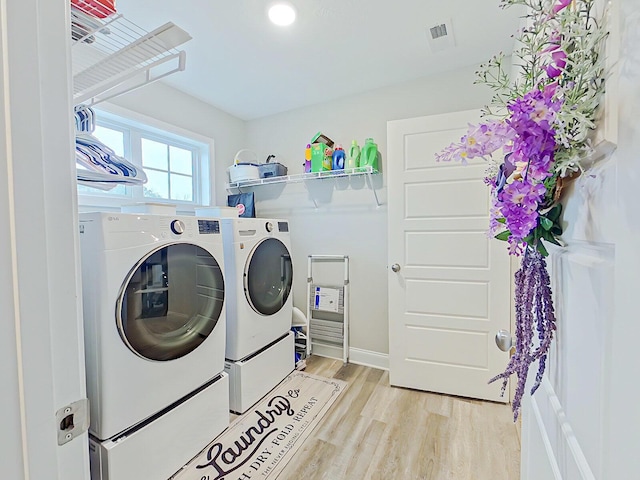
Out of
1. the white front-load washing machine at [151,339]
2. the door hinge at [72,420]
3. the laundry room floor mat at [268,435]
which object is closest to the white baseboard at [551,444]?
the door hinge at [72,420]

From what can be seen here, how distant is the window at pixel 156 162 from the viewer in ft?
6.77

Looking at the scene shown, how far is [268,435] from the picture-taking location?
1.71 m

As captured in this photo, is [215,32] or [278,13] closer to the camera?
[278,13]

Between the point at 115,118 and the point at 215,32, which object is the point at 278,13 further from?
the point at 115,118

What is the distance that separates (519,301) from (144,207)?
1.79 m

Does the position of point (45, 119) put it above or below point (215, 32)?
below

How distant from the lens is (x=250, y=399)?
1957 mm

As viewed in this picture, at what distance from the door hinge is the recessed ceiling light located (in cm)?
186

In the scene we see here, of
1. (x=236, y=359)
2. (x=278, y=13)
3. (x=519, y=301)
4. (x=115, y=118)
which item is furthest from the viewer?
(x=115, y=118)

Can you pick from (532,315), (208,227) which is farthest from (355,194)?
(532,315)

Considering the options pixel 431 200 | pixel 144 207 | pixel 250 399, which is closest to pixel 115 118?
pixel 144 207

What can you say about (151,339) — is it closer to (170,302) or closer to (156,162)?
(170,302)

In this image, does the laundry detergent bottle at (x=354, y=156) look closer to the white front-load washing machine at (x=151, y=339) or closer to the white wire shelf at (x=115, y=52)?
the white front-load washing machine at (x=151, y=339)

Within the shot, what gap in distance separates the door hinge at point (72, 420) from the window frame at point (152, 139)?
178 centimetres
